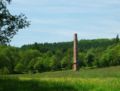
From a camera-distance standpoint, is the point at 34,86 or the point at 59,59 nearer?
the point at 34,86

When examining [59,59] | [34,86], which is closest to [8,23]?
[34,86]

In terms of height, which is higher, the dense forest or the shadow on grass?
the shadow on grass

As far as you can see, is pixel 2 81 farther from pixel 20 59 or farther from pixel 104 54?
pixel 20 59

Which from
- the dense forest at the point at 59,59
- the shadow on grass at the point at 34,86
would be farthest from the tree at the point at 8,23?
the dense forest at the point at 59,59

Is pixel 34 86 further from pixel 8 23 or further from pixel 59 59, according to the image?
pixel 59 59

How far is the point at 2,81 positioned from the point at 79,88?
380cm

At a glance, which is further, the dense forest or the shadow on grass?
the dense forest

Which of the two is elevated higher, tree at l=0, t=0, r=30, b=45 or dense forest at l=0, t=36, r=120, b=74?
tree at l=0, t=0, r=30, b=45

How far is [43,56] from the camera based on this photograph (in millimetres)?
154875

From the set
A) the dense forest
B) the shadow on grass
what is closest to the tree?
the shadow on grass

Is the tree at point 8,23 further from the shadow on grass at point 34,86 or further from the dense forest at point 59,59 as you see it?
the dense forest at point 59,59

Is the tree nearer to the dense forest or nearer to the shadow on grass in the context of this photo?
the shadow on grass

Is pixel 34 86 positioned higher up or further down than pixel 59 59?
higher up

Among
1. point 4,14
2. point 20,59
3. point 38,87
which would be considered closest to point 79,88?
point 38,87
